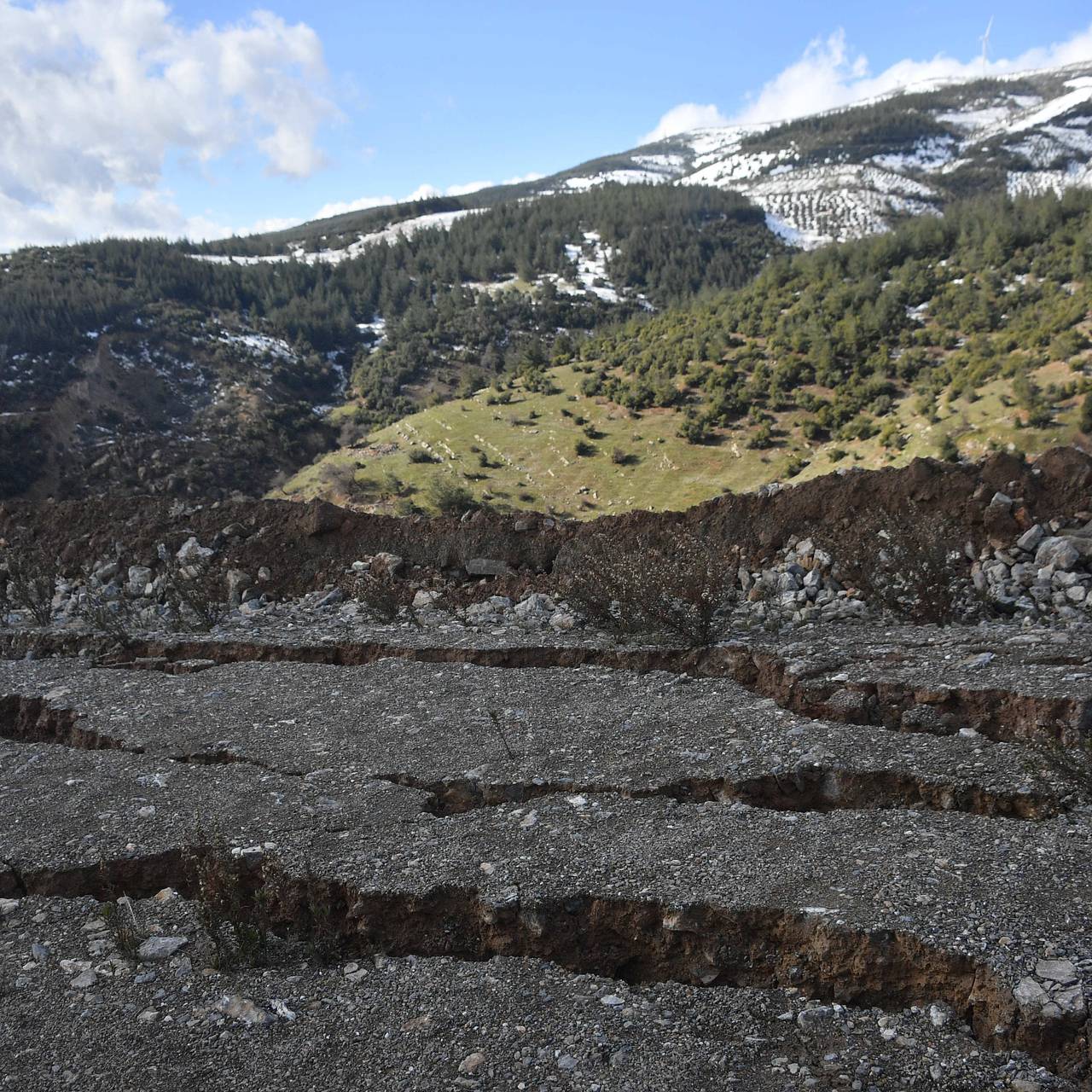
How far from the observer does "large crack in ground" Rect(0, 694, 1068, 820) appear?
429cm

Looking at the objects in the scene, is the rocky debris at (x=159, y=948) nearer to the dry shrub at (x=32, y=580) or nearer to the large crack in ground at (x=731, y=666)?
the large crack in ground at (x=731, y=666)

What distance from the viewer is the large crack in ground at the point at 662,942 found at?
2.97m

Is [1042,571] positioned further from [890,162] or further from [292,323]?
[890,162]

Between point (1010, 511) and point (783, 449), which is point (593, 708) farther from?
point (783, 449)

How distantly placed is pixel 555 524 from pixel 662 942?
8.19 m

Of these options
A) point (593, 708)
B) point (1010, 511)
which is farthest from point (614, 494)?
point (593, 708)

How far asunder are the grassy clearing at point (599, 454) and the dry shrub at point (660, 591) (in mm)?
24976

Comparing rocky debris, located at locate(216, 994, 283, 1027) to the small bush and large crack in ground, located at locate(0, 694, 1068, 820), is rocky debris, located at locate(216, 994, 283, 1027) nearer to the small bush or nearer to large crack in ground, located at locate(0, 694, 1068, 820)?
large crack in ground, located at locate(0, 694, 1068, 820)

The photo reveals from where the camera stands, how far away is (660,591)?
7836 mm

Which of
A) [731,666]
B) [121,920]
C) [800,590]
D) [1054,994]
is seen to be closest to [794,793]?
[1054,994]

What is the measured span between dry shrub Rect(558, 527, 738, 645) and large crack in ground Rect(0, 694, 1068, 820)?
9.34ft

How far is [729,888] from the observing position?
143 inches

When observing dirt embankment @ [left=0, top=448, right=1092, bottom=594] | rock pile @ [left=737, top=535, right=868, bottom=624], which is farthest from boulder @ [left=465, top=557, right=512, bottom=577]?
rock pile @ [left=737, top=535, right=868, bottom=624]

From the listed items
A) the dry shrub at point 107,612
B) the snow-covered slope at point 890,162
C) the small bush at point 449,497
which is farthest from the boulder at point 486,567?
the snow-covered slope at point 890,162
